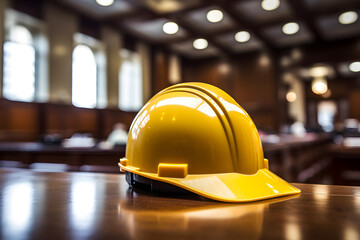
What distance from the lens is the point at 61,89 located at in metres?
7.35

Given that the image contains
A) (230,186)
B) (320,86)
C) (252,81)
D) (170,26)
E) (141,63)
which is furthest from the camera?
(320,86)

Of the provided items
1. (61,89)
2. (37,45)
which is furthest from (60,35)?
(61,89)

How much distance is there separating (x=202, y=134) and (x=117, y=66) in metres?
8.89

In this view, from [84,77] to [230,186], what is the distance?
27.6 feet

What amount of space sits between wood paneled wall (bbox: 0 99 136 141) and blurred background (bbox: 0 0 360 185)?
25 millimetres

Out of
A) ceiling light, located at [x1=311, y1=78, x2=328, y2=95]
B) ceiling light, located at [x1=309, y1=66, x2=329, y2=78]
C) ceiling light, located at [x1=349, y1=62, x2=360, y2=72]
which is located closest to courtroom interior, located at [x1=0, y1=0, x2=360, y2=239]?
ceiling light, located at [x1=349, y1=62, x2=360, y2=72]

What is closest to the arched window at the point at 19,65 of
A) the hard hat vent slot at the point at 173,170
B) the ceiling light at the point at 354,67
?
the hard hat vent slot at the point at 173,170

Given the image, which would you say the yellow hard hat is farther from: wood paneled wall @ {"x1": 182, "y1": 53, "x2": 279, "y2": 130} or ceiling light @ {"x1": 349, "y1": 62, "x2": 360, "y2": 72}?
ceiling light @ {"x1": 349, "y1": 62, "x2": 360, "y2": 72}

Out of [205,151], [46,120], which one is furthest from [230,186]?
[46,120]

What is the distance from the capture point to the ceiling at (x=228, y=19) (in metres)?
7.15

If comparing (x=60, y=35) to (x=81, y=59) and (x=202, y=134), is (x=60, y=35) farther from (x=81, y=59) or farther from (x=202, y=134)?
(x=202, y=134)

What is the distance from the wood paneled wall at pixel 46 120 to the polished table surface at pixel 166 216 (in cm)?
639

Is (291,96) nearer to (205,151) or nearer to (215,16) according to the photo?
(215,16)

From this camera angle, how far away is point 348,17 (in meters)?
7.83
